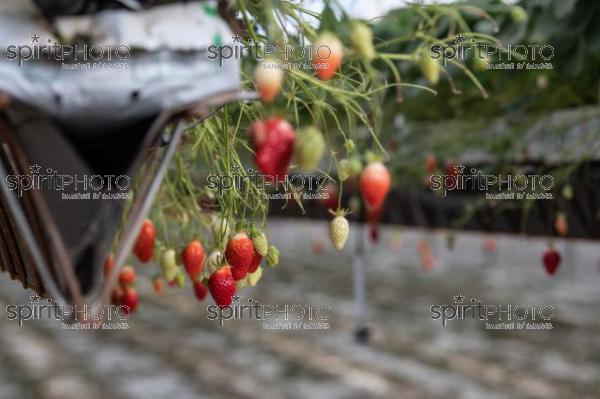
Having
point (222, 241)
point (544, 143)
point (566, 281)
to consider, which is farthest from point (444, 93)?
point (566, 281)

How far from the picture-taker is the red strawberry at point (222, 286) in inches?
32.8

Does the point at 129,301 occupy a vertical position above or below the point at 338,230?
below

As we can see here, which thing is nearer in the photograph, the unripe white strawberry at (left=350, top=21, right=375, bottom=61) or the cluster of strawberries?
the unripe white strawberry at (left=350, top=21, right=375, bottom=61)

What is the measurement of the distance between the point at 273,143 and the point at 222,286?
15.4 inches

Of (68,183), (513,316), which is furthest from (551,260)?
(513,316)

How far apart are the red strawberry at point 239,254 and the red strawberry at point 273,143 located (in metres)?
0.35

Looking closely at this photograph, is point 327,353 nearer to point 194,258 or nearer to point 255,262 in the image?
point 194,258

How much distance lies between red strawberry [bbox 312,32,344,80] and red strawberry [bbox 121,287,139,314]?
725 mm

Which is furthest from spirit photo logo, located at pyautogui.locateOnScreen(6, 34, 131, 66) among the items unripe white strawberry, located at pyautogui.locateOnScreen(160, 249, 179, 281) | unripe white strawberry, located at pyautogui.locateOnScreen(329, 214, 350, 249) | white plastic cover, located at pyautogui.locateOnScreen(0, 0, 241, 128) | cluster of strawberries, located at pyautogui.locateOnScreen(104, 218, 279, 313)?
unripe white strawberry, located at pyautogui.locateOnScreen(160, 249, 179, 281)

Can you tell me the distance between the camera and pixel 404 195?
335 centimetres

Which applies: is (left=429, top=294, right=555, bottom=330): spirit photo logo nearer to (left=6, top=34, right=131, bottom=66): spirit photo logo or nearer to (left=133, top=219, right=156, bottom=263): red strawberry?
(left=133, top=219, right=156, bottom=263): red strawberry

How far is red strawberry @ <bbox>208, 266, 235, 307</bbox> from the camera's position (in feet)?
2.73

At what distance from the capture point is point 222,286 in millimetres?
843

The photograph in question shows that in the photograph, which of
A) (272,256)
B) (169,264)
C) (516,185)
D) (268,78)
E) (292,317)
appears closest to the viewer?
(268,78)
